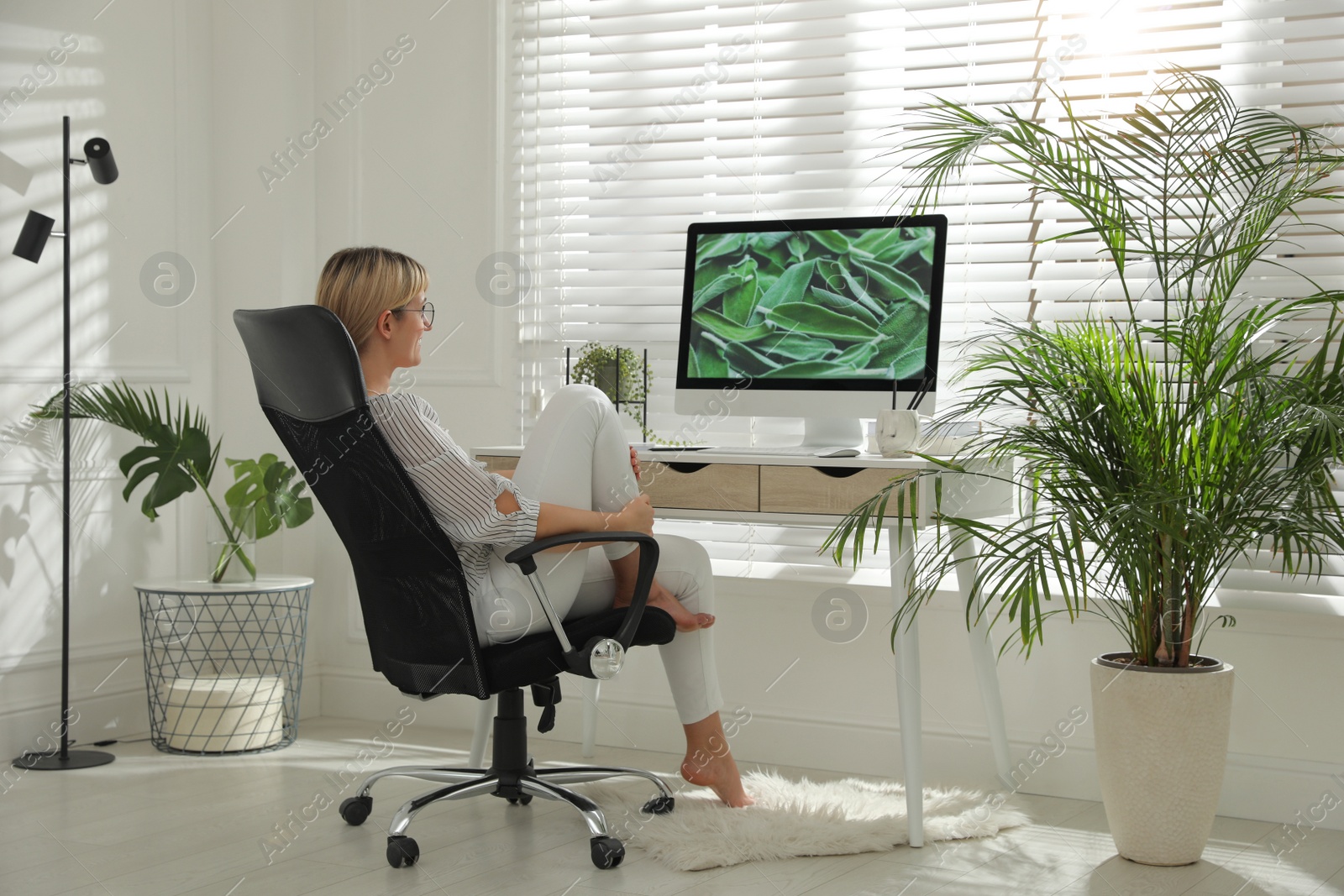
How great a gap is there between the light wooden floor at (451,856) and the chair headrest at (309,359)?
2.90ft

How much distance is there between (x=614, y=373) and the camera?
3281 mm

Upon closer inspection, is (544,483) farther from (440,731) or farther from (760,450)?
(440,731)

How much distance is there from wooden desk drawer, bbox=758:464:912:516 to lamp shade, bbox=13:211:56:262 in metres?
1.91

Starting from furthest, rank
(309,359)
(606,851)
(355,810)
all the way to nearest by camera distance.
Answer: (355,810)
(606,851)
(309,359)

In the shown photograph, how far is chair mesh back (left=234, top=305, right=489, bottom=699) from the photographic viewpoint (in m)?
2.22

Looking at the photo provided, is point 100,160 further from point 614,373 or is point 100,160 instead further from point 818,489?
point 818,489

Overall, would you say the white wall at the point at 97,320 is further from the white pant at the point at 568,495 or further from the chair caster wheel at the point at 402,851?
the white pant at the point at 568,495

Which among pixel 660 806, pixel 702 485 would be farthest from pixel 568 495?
pixel 660 806

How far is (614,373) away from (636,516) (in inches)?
35.9

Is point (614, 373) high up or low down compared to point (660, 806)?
up

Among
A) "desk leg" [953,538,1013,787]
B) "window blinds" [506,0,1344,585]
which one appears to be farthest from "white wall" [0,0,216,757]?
"desk leg" [953,538,1013,787]

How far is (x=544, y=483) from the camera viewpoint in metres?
2.39

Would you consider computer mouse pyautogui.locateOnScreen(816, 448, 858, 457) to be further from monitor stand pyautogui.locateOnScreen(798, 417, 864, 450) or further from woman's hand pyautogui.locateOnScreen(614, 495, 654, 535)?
woman's hand pyautogui.locateOnScreen(614, 495, 654, 535)

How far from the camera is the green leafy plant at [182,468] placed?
131 inches
